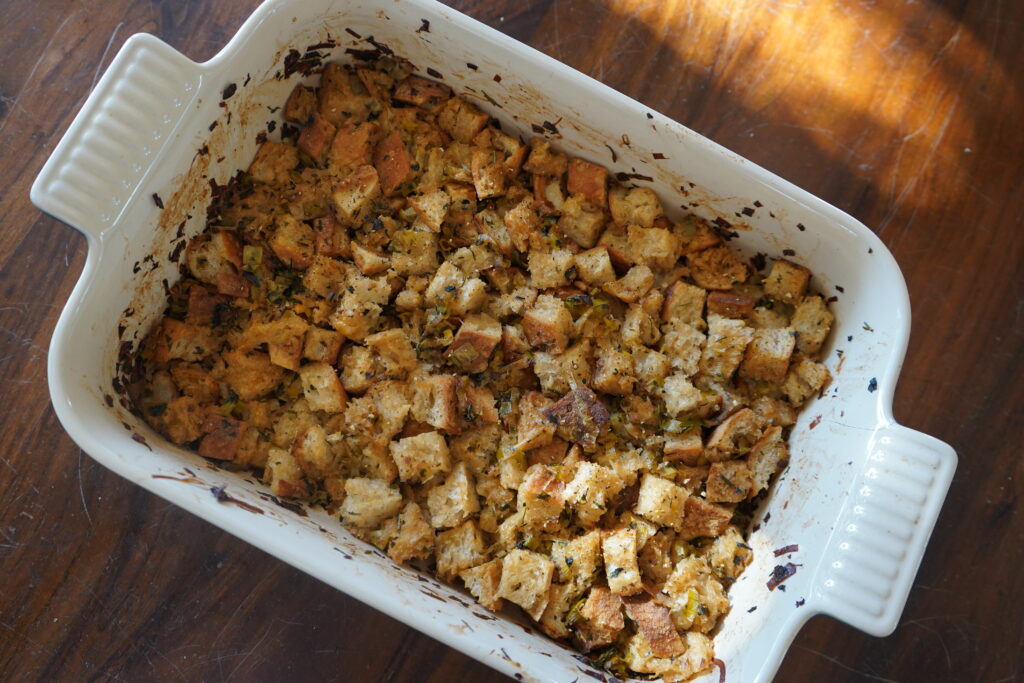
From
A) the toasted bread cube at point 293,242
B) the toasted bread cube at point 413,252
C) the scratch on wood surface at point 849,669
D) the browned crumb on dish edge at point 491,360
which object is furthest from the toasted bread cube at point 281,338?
the scratch on wood surface at point 849,669

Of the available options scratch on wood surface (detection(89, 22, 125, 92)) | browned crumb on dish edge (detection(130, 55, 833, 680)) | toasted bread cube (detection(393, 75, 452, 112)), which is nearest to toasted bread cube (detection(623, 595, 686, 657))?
browned crumb on dish edge (detection(130, 55, 833, 680))

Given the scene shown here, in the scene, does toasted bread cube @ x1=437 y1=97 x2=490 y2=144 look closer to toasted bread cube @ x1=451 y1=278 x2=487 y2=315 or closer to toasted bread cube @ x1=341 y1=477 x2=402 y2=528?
toasted bread cube @ x1=451 y1=278 x2=487 y2=315

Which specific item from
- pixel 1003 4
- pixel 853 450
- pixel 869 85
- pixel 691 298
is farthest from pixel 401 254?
pixel 1003 4

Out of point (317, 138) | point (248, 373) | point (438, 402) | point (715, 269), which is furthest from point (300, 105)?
point (715, 269)

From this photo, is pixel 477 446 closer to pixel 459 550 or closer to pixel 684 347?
pixel 459 550

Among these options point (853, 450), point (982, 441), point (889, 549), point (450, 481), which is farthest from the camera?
point (982, 441)

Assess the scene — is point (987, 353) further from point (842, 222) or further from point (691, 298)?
point (691, 298)
